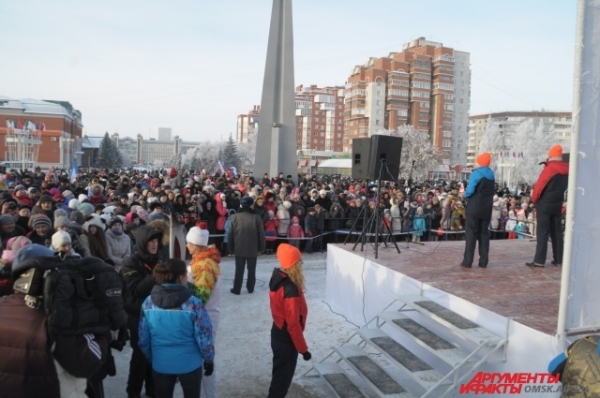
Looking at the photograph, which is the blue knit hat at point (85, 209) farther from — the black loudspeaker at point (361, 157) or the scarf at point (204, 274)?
the black loudspeaker at point (361, 157)

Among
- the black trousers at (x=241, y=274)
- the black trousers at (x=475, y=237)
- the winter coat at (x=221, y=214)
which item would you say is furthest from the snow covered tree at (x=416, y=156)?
the black trousers at (x=475, y=237)

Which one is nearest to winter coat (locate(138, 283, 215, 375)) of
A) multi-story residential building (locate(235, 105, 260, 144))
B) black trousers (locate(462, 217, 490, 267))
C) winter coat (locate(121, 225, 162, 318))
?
winter coat (locate(121, 225, 162, 318))

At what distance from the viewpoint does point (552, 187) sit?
6.65 metres

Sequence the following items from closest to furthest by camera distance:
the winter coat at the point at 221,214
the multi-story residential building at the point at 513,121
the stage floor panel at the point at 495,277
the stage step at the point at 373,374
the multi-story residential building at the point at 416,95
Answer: the stage step at the point at 373,374, the stage floor panel at the point at 495,277, the winter coat at the point at 221,214, the multi-story residential building at the point at 416,95, the multi-story residential building at the point at 513,121

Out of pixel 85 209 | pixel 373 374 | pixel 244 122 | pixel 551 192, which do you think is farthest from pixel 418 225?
pixel 244 122

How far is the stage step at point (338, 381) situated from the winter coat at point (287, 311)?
0.94m

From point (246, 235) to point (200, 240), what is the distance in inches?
149

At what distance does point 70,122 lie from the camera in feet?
289

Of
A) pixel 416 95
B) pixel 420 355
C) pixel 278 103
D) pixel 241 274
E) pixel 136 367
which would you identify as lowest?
pixel 420 355

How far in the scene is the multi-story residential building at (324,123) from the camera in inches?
4720

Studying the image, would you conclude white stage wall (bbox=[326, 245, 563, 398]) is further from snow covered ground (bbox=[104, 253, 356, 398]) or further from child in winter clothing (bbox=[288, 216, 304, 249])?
child in winter clothing (bbox=[288, 216, 304, 249])

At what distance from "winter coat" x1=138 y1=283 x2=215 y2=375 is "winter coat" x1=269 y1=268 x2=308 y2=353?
821 millimetres

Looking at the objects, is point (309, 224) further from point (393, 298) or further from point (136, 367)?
point (136, 367)

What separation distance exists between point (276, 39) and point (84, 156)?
102408mm
